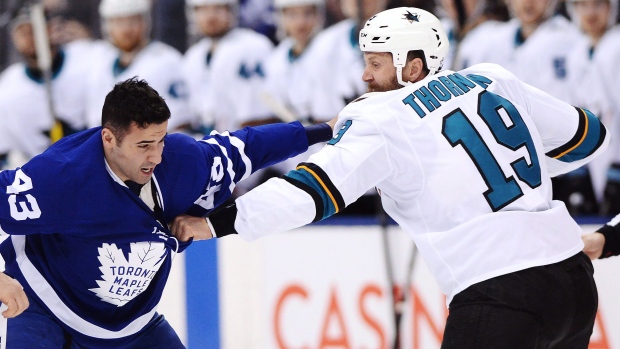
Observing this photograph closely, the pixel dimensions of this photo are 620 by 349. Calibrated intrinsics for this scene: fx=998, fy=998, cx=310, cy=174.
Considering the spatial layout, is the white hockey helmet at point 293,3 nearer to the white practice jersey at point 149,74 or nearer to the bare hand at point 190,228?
the white practice jersey at point 149,74

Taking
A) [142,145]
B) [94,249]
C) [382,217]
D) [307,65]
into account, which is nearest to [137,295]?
[94,249]

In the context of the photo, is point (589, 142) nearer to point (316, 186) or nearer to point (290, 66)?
point (316, 186)

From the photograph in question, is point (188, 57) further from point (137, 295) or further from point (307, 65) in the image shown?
point (137, 295)

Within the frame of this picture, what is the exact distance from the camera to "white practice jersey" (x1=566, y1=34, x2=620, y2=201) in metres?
5.23

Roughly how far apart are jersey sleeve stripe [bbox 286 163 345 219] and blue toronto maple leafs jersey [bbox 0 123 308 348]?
0.44 metres

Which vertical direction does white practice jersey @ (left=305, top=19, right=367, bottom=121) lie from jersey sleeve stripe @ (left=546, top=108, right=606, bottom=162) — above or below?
below

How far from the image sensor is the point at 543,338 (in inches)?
112

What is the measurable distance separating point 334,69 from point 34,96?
232 centimetres

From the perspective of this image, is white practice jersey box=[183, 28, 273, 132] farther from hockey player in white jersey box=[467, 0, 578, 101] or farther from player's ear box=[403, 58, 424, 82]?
player's ear box=[403, 58, 424, 82]

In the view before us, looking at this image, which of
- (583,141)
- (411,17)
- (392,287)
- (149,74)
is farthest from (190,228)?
(149,74)

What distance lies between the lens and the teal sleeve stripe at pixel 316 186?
291 centimetres

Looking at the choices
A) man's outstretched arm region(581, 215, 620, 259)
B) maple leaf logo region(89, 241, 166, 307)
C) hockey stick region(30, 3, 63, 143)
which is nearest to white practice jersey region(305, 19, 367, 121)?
hockey stick region(30, 3, 63, 143)

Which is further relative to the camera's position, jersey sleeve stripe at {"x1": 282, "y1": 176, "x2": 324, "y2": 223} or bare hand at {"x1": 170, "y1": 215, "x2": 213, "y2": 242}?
bare hand at {"x1": 170, "y1": 215, "x2": 213, "y2": 242}

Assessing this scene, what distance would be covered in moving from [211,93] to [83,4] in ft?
3.87
